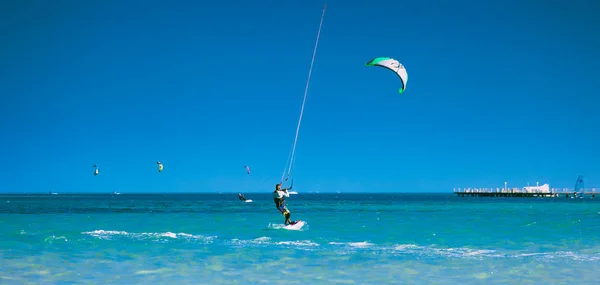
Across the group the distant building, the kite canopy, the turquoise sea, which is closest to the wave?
the turquoise sea

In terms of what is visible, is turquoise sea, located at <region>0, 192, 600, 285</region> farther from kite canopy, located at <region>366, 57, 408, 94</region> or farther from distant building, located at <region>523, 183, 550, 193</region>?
distant building, located at <region>523, 183, 550, 193</region>

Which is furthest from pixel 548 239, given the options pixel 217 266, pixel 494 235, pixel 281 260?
pixel 217 266

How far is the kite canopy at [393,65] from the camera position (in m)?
25.1

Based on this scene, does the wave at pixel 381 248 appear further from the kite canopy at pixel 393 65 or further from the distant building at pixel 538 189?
the distant building at pixel 538 189

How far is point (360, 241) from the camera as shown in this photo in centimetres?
2536

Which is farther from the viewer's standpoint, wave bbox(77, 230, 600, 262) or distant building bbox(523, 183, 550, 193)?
distant building bbox(523, 183, 550, 193)

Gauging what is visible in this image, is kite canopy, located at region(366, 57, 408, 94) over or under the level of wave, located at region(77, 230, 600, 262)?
over

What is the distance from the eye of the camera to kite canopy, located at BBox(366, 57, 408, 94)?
25.1 m

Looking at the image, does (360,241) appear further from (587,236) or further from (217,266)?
(587,236)

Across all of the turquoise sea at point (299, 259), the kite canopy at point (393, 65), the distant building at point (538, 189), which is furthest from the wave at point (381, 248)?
the distant building at point (538, 189)

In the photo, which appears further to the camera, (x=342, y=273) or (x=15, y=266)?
(x=15, y=266)

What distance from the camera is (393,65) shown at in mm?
25562

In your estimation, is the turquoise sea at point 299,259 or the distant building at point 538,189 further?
the distant building at point 538,189

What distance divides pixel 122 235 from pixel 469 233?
17.7 m
